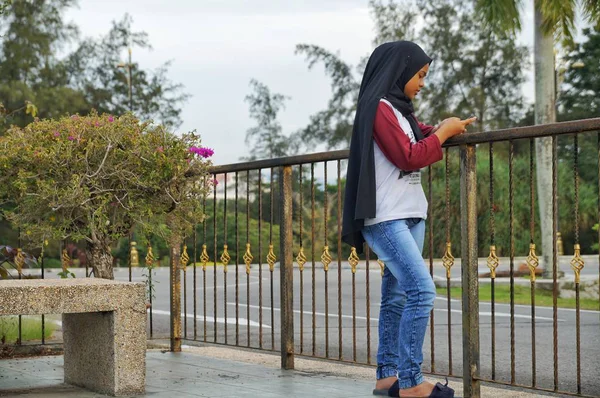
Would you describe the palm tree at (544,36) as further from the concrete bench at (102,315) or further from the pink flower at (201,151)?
the concrete bench at (102,315)

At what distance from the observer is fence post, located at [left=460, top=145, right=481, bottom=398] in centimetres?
562

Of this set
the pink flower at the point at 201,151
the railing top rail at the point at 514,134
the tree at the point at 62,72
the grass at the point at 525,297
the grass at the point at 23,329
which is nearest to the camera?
the railing top rail at the point at 514,134

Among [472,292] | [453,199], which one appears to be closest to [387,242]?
[472,292]

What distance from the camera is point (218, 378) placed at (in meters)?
6.59

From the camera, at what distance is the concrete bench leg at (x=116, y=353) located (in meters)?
5.80

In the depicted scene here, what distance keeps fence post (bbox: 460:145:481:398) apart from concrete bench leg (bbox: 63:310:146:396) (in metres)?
1.80

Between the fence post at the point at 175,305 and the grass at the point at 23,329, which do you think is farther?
the grass at the point at 23,329

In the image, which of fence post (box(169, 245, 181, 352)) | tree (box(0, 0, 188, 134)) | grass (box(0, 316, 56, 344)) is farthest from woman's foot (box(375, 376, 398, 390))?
tree (box(0, 0, 188, 134))

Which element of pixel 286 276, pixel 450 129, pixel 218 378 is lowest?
pixel 218 378

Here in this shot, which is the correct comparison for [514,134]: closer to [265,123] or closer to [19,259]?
[19,259]

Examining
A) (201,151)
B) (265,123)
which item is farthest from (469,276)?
(265,123)

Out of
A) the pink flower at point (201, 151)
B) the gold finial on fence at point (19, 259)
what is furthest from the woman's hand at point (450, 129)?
the gold finial on fence at point (19, 259)

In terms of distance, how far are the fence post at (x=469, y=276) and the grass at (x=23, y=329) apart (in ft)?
14.4

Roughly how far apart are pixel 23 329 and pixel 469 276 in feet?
18.2
